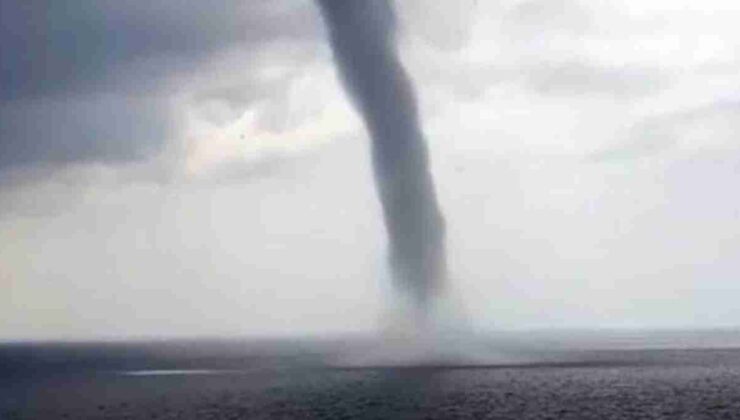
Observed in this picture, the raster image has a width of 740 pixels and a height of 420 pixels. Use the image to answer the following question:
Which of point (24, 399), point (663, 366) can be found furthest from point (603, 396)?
point (663, 366)

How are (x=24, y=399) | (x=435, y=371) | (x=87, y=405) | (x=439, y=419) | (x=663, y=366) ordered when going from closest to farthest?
(x=439, y=419)
(x=87, y=405)
(x=24, y=399)
(x=435, y=371)
(x=663, y=366)

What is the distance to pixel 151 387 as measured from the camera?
402 feet

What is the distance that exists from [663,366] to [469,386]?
63.5m

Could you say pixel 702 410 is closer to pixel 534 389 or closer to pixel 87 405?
pixel 534 389

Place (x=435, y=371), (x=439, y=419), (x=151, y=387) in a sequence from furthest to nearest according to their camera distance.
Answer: (x=435, y=371) < (x=151, y=387) < (x=439, y=419)

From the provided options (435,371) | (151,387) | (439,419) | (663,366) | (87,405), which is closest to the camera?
(439,419)

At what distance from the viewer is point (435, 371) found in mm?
134500

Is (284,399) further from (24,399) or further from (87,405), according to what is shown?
(24,399)

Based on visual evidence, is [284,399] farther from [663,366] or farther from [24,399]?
[663,366]

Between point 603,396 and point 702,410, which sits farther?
point 603,396

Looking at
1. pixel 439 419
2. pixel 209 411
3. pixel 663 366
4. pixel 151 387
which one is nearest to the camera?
pixel 439 419

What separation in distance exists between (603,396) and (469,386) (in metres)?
14.9

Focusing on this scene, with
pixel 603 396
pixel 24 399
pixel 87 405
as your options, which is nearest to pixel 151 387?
pixel 24 399

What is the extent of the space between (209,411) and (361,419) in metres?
12.9
